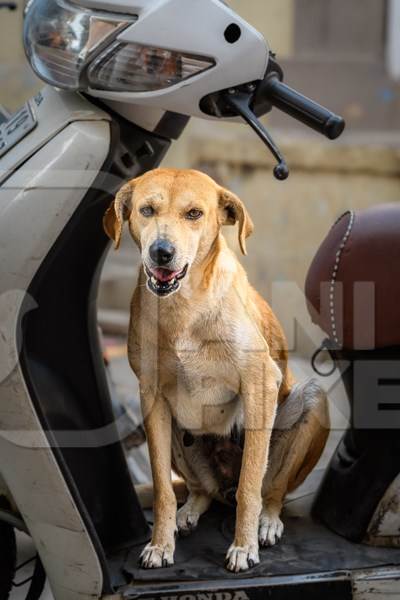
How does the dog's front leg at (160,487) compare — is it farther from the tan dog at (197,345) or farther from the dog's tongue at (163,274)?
the dog's tongue at (163,274)

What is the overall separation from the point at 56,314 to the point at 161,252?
1.36 feet

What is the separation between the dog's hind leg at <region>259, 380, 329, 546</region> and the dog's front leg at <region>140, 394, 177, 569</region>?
27 cm

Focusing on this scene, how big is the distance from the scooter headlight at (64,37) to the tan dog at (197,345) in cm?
27

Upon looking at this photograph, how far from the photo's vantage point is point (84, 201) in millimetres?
2045

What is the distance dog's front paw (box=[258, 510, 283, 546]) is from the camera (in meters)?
2.25

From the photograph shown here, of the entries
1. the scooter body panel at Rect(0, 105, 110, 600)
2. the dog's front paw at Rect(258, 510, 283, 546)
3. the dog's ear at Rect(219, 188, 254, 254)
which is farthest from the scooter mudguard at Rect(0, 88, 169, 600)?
the dog's front paw at Rect(258, 510, 283, 546)

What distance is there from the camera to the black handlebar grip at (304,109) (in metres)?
1.98

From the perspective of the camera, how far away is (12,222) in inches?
76.4

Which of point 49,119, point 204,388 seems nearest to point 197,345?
point 204,388

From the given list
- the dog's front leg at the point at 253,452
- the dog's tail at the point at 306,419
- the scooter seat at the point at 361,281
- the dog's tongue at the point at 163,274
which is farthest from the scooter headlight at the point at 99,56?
the dog's tail at the point at 306,419

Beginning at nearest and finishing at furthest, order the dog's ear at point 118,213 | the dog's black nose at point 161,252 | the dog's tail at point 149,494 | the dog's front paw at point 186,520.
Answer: the dog's black nose at point 161,252 → the dog's ear at point 118,213 → the dog's front paw at point 186,520 → the dog's tail at point 149,494

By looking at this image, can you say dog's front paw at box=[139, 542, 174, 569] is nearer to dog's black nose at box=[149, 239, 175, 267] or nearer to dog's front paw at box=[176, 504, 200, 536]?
dog's front paw at box=[176, 504, 200, 536]

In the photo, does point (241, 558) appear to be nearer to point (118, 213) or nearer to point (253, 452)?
point (253, 452)

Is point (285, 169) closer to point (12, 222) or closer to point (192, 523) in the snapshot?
point (12, 222)
